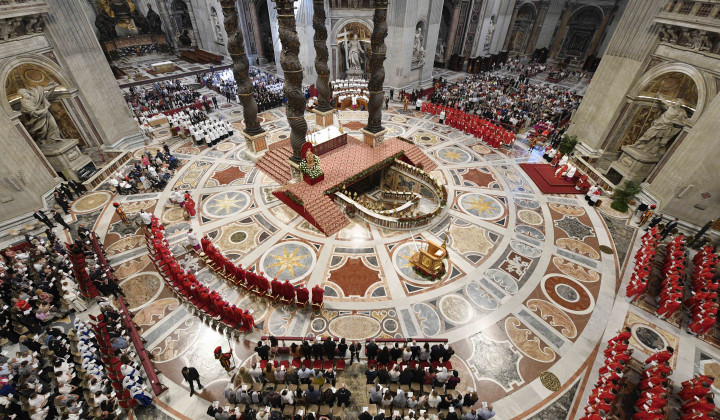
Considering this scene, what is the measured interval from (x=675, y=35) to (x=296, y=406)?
879 inches

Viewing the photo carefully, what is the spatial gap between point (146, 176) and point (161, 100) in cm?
1294

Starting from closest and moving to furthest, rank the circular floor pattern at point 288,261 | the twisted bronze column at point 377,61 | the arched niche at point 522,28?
the circular floor pattern at point 288,261 → the twisted bronze column at point 377,61 → the arched niche at point 522,28

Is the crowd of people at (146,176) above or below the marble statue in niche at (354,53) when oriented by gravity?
below

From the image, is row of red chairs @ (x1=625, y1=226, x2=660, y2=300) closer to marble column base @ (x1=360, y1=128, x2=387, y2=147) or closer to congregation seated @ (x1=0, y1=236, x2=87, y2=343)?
marble column base @ (x1=360, y1=128, x2=387, y2=147)

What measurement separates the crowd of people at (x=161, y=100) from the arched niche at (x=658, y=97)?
2875 centimetres

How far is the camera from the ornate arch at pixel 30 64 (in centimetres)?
1373

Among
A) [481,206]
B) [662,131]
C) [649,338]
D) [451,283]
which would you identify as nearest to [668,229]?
[662,131]

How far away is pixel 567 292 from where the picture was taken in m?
11.6

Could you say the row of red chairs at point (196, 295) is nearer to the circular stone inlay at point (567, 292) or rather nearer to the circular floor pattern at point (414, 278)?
the circular floor pattern at point (414, 278)

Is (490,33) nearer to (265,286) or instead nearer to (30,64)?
(265,286)

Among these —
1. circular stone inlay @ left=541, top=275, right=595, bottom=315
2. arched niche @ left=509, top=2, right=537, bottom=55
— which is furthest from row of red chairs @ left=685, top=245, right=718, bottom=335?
arched niche @ left=509, top=2, right=537, bottom=55

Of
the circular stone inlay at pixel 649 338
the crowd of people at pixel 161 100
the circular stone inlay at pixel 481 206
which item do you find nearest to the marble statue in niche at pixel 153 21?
the crowd of people at pixel 161 100

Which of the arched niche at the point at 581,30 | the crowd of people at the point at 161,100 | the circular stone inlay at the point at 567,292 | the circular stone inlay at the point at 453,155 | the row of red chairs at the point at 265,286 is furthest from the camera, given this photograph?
the arched niche at the point at 581,30

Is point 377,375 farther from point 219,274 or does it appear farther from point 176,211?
point 176,211
